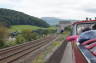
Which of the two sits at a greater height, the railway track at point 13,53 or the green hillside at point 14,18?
the green hillside at point 14,18

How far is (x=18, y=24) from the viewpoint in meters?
164

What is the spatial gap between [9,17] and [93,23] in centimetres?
14802

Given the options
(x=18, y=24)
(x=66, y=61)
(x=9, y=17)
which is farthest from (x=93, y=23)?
(x=18, y=24)

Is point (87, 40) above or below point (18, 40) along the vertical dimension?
above

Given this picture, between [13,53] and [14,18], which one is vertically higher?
[14,18]

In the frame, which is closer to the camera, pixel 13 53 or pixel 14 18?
pixel 13 53

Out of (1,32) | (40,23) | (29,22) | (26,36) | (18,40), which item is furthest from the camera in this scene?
(40,23)

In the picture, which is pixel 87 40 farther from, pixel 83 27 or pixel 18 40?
pixel 18 40

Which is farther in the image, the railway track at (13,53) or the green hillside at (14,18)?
the green hillside at (14,18)

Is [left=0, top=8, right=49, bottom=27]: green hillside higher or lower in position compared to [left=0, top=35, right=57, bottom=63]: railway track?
higher

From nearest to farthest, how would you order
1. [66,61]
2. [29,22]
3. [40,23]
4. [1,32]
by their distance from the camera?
[66,61] < [1,32] < [29,22] < [40,23]

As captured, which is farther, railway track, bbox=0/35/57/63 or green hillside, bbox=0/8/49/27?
green hillside, bbox=0/8/49/27

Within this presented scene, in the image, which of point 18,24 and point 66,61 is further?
point 18,24

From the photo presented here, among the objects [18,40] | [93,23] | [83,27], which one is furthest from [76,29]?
[18,40]
